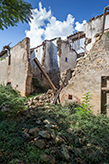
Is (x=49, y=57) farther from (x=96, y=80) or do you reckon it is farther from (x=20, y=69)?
(x=96, y=80)

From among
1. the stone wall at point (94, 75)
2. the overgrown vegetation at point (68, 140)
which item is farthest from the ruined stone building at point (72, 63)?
the overgrown vegetation at point (68, 140)

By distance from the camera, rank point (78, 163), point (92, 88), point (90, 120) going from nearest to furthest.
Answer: point (78, 163) < point (90, 120) < point (92, 88)

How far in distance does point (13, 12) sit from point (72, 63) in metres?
12.4

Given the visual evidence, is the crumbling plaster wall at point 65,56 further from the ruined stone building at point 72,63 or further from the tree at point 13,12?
the tree at point 13,12

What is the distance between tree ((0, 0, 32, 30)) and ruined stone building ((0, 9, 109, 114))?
1.52 metres

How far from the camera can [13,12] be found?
12.5ft

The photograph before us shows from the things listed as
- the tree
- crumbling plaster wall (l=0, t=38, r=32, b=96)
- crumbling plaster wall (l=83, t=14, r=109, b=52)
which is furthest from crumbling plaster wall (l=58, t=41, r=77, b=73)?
the tree

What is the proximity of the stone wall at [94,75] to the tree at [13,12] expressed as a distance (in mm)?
3625

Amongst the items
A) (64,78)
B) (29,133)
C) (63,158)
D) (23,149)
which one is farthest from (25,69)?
(63,158)

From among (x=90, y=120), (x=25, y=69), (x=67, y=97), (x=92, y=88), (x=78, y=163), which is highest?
(x=25, y=69)

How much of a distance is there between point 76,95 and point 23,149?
3.67 meters

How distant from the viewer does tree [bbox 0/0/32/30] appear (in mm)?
3621

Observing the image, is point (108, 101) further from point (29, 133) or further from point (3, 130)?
point (3, 130)

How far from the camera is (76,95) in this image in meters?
5.59
